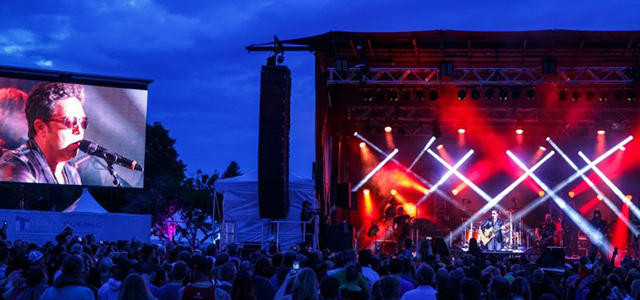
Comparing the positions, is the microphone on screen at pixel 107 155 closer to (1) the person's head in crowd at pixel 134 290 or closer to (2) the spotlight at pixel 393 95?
(2) the spotlight at pixel 393 95

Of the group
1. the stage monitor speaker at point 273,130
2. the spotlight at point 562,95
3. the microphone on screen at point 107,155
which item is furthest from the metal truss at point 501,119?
the microphone on screen at point 107,155

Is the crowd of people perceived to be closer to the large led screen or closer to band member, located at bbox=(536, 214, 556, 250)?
band member, located at bbox=(536, 214, 556, 250)

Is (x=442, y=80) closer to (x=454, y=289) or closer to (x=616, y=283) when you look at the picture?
(x=616, y=283)

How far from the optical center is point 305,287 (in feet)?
18.5

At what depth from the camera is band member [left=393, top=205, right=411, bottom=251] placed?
23125 mm

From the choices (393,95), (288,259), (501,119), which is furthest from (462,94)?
(288,259)

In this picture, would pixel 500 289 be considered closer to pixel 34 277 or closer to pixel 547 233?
pixel 34 277

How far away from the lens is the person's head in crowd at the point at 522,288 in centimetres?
616

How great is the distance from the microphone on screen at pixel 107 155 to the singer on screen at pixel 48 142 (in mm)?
245

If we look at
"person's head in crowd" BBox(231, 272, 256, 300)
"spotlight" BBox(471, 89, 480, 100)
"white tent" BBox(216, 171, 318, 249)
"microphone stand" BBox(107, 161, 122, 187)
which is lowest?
"person's head in crowd" BBox(231, 272, 256, 300)

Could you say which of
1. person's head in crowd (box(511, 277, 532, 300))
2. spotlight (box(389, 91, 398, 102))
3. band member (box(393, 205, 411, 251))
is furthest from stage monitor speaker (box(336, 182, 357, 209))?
person's head in crowd (box(511, 277, 532, 300))

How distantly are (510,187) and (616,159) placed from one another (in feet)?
10.5

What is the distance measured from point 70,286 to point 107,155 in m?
19.4

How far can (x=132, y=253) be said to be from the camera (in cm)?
955
